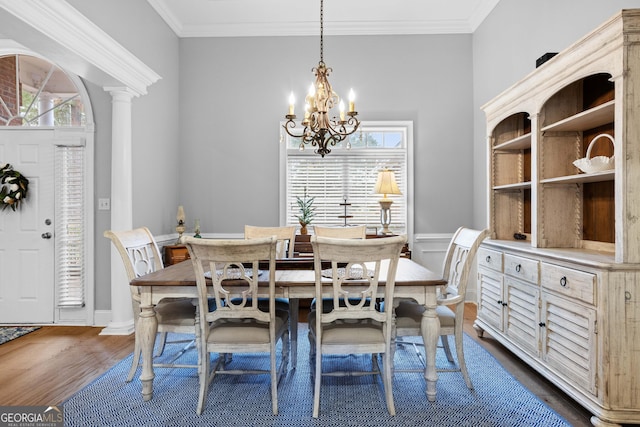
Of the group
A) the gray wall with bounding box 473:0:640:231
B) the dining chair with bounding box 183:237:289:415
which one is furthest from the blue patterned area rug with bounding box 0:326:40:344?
the gray wall with bounding box 473:0:640:231

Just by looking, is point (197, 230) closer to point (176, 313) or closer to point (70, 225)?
point (70, 225)

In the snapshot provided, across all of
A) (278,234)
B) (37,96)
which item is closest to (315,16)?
(278,234)

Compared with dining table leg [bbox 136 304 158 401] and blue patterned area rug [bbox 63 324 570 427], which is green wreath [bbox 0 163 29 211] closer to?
blue patterned area rug [bbox 63 324 570 427]

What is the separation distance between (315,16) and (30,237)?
394 cm

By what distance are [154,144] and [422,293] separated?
3.40 m

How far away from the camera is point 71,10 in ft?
8.98

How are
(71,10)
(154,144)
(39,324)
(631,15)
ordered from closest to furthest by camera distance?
(631,15) < (71,10) < (39,324) < (154,144)

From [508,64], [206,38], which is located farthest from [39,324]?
[508,64]

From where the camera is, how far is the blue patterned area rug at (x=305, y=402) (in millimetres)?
2121

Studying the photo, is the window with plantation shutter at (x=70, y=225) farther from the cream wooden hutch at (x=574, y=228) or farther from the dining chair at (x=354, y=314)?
the cream wooden hutch at (x=574, y=228)

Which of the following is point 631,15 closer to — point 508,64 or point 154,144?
point 508,64

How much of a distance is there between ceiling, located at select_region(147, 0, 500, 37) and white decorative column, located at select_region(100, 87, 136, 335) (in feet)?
4.46

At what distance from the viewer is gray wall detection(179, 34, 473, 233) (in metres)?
4.76

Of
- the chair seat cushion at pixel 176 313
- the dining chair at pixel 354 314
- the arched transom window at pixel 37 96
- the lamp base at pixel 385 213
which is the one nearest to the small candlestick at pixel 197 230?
the arched transom window at pixel 37 96
